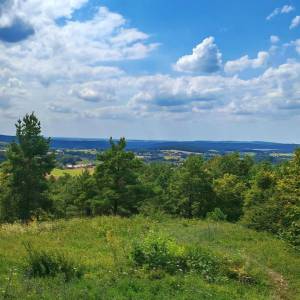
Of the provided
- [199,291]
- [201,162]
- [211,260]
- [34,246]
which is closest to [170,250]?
[211,260]

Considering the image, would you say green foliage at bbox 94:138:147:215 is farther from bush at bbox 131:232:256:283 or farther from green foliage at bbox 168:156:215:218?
bush at bbox 131:232:256:283

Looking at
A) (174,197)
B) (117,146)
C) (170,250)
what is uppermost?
(117,146)

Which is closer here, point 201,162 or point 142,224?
point 142,224

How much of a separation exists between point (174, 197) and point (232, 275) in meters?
51.6

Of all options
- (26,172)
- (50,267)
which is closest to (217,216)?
(26,172)

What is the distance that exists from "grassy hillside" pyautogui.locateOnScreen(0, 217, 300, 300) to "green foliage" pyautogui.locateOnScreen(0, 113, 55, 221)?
70.2ft

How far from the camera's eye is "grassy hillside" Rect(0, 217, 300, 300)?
39.0 feet

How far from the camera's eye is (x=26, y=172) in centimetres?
4450

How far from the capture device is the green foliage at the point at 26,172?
44.7 meters

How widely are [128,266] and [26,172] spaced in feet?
104

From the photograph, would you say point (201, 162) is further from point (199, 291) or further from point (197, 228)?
point (199, 291)

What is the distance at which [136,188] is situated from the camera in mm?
48094

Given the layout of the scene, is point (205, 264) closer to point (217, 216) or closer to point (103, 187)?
point (217, 216)

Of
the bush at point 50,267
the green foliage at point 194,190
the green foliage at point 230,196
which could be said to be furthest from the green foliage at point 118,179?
the bush at point 50,267
